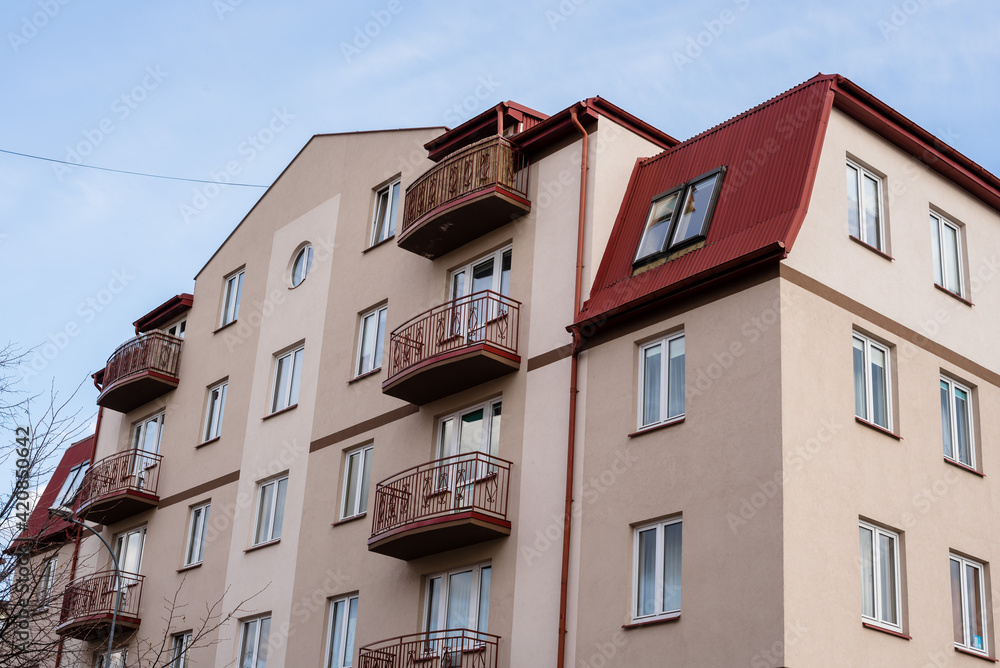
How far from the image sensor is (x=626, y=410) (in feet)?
65.1

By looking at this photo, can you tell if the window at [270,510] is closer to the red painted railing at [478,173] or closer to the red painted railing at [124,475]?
the red painted railing at [124,475]

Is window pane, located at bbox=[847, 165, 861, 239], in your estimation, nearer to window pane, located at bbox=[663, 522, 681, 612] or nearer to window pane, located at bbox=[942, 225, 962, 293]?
window pane, located at bbox=[942, 225, 962, 293]

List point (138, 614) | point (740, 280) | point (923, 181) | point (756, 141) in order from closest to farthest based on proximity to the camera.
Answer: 1. point (740, 280)
2. point (756, 141)
3. point (923, 181)
4. point (138, 614)

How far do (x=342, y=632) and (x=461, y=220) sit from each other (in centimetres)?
822

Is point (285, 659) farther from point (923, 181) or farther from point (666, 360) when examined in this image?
point (923, 181)

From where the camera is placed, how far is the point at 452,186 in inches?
944

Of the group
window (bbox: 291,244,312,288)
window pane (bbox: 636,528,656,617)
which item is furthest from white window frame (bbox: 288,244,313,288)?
window pane (bbox: 636,528,656,617)

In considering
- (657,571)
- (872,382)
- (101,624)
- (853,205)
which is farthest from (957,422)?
(101,624)

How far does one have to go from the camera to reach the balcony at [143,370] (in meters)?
32.8

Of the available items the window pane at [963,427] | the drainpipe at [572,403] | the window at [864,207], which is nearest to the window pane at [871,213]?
the window at [864,207]

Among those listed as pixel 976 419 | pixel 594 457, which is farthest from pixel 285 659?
pixel 976 419

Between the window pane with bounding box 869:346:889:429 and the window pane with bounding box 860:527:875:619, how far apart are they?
6.52ft

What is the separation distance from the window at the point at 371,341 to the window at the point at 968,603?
12.0 meters

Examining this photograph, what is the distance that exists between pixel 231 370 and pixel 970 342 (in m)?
17.4
